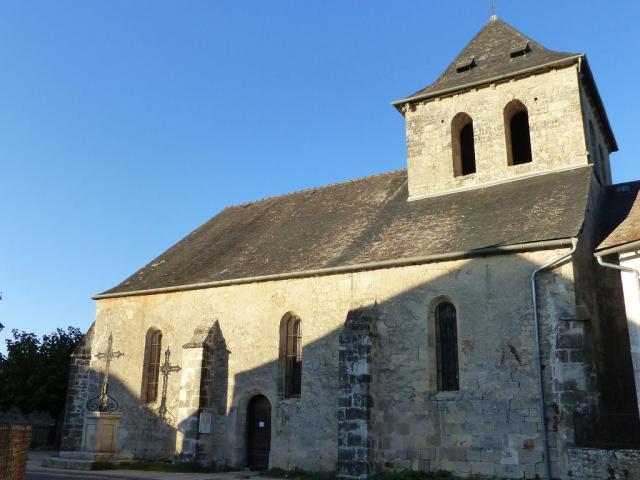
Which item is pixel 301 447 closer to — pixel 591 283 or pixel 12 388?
pixel 591 283

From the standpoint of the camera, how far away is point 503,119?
17.4 meters

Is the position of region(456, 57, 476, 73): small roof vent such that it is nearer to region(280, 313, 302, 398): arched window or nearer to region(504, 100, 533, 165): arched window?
region(504, 100, 533, 165): arched window

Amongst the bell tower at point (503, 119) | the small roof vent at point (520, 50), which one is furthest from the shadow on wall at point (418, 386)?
the small roof vent at point (520, 50)

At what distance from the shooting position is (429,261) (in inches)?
559

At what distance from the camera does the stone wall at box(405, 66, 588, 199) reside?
53.7 feet

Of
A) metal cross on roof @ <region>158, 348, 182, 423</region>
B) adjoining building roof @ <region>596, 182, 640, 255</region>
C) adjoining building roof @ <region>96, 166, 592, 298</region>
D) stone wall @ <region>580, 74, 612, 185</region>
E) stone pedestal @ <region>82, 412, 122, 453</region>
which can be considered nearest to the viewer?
adjoining building roof @ <region>596, 182, 640, 255</region>

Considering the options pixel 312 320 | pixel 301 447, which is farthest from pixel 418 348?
pixel 301 447

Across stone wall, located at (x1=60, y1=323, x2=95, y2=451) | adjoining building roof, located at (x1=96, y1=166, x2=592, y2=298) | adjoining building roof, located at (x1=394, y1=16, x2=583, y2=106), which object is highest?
adjoining building roof, located at (x1=394, y1=16, x2=583, y2=106)

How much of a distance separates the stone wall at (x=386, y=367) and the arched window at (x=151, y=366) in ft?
0.72

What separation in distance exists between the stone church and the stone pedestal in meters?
0.07

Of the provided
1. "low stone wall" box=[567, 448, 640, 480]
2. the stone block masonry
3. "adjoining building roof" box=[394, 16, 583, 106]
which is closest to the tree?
the stone block masonry

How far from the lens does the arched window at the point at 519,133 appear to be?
58.3 feet

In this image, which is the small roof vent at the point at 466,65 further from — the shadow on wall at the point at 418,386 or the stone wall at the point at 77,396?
the stone wall at the point at 77,396

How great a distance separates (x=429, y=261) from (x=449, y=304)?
1129 millimetres
